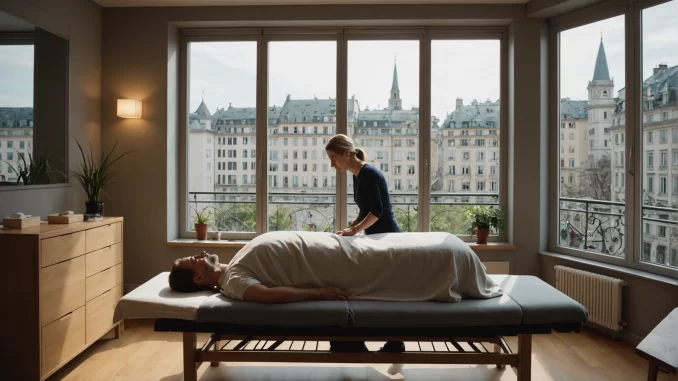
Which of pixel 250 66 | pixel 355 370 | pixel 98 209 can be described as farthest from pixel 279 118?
pixel 355 370

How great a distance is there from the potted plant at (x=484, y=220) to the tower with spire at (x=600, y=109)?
0.83 m

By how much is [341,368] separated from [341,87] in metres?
2.40

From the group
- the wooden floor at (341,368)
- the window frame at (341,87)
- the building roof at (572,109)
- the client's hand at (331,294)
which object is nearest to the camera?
the client's hand at (331,294)

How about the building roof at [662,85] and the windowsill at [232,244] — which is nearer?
the building roof at [662,85]

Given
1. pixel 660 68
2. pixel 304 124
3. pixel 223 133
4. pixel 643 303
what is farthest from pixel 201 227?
pixel 660 68

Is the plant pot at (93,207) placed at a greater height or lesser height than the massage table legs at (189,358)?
greater

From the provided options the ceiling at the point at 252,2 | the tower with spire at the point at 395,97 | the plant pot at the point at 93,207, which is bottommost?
the plant pot at the point at 93,207

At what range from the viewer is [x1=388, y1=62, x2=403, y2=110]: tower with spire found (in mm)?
4371

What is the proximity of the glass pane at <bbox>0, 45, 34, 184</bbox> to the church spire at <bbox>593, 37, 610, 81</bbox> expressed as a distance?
410 centimetres

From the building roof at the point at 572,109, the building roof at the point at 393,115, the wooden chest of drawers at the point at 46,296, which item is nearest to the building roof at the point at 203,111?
the building roof at the point at 393,115

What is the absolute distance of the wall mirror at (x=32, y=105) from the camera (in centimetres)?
310

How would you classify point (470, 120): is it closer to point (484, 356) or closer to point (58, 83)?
point (484, 356)

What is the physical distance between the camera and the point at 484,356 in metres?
2.43

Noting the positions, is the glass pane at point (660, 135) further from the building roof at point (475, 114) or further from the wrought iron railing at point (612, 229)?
the building roof at point (475, 114)
